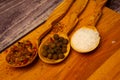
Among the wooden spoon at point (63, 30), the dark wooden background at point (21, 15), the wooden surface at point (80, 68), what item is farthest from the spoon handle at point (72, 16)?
the dark wooden background at point (21, 15)

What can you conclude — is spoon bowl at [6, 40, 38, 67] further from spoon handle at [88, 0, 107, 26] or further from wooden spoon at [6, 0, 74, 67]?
spoon handle at [88, 0, 107, 26]

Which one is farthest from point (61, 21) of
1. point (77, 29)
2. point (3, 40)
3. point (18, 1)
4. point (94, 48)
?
point (18, 1)

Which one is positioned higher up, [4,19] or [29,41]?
[29,41]

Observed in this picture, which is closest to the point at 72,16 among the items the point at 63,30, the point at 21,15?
the point at 63,30

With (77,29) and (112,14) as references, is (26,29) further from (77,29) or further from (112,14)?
(112,14)

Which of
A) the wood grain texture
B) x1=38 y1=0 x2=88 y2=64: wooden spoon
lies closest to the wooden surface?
x1=38 y1=0 x2=88 y2=64: wooden spoon

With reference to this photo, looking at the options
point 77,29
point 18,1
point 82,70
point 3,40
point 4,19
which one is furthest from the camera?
point 18,1
